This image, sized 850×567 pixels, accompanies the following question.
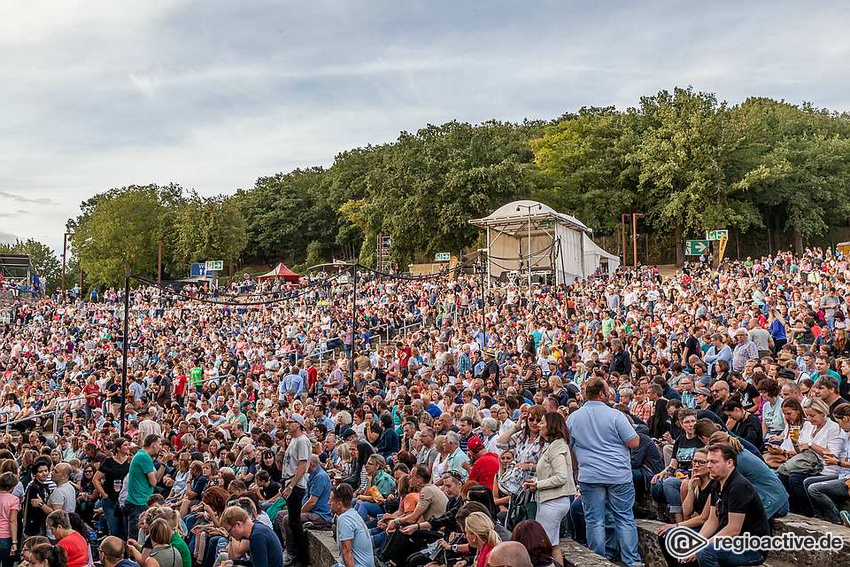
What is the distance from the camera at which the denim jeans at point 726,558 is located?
4.97 meters

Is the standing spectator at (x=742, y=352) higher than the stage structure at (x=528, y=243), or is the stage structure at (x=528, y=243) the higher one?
the stage structure at (x=528, y=243)

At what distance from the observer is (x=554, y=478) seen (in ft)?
18.4

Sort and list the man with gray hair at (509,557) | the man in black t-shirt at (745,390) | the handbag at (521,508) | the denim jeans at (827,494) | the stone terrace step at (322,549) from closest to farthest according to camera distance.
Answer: the man with gray hair at (509,557), the denim jeans at (827,494), the handbag at (521,508), the stone terrace step at (322,549), the man in black t-shirt at (745,390)

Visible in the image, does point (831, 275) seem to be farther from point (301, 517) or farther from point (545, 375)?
point (301, 517)

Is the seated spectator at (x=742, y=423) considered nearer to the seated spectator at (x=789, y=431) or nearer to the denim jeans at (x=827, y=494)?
the seated spectator at (x=789, y=431)

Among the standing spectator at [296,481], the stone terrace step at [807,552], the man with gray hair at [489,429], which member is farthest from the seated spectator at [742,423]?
the standing spectator at [296,481]

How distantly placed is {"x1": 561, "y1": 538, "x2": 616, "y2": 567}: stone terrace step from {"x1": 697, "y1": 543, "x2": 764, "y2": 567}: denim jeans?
0.68 metres

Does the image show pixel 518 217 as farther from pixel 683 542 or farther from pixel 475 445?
pixel 683 542

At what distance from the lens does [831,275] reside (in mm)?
18000

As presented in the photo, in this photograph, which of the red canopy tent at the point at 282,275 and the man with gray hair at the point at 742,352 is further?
the red canopy tent at the point at 282,275

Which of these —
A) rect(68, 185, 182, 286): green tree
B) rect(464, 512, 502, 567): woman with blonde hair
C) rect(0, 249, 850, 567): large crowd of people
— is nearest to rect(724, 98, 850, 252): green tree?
rect(0, 249, 850, 567): large crowd of people

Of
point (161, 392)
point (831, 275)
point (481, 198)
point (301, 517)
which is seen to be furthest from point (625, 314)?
point (481, 198)

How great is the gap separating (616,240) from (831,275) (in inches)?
1153

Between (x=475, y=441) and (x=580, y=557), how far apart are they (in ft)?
6.92
